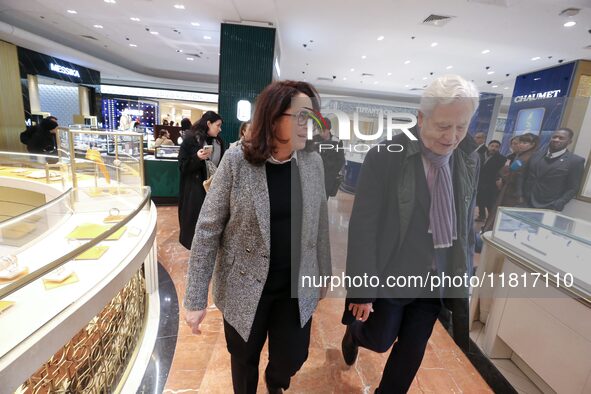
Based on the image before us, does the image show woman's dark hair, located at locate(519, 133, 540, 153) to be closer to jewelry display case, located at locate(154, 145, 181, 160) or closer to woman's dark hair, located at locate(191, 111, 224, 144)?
woman's dark hair, located at locate(191, 111, 224, 144)

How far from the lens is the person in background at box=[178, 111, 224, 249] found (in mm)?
2801

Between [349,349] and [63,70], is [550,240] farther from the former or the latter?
[63,70]

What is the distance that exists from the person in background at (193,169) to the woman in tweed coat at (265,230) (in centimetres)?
166

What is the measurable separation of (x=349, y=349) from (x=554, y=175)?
148 cm

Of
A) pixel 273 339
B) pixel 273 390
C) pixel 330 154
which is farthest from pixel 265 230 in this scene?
pixel 273 390

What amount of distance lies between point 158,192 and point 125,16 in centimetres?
417

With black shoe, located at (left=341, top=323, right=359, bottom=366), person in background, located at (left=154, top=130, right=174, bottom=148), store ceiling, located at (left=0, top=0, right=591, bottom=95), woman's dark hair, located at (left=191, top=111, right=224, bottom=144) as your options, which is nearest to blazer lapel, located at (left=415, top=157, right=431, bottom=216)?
black shoe, located at (left=341, top=323, right=359, bottom=366)

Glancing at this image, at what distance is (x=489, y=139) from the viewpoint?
3.12 ft

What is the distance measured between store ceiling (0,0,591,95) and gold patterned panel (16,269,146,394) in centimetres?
517

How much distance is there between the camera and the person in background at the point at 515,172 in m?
0.95

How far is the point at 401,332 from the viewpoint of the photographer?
4.91 feet

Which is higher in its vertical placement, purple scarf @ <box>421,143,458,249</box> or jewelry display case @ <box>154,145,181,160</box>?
purple scarf @ <box>421,143,458,249</box>

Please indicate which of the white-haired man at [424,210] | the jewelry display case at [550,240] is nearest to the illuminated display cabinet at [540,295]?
the jewelry display case at [550,240]

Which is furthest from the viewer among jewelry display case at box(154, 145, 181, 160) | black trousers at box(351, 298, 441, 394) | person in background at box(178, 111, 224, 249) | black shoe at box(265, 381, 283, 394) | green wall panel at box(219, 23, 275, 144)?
green wall panel at box(219, 23, 275, 144)
